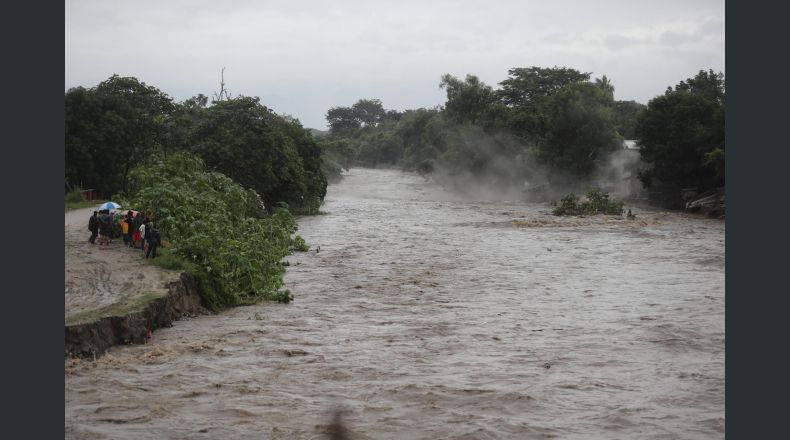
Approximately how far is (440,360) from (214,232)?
8817 millimetres

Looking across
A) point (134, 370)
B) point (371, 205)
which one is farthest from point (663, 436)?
point (371, 205)

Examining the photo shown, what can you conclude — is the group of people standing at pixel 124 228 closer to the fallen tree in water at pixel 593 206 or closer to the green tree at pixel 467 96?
the fallen tree in water at pixel 593 206

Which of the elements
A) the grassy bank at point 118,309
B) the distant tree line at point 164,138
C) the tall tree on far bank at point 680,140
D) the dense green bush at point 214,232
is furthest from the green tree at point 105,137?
the tall tree on far bank at point 680,140

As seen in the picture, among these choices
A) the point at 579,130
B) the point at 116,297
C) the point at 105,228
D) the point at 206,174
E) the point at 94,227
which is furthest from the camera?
the point at 579,130

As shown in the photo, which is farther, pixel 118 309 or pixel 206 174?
pixel 206 174

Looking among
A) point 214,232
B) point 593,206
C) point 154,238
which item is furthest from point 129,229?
point 593,206

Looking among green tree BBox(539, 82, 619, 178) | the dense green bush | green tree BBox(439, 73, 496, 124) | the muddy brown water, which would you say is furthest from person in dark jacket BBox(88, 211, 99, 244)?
green tree BBox(439, 73, 496, 124)

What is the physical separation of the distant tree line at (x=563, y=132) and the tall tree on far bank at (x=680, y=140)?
61 mm

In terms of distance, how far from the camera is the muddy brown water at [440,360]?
Answer: 1059 cm

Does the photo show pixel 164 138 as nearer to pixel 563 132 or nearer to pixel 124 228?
pixel 124 228

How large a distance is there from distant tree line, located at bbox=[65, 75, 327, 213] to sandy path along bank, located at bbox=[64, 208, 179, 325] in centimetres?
1544

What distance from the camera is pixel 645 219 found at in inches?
1636

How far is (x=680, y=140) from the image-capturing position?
159ft

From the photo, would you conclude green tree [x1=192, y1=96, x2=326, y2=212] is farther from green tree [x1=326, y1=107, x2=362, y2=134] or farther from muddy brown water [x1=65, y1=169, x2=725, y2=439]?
green tree [x1=326, y1=107, x2=362, y2=134]
